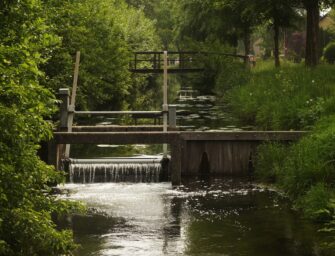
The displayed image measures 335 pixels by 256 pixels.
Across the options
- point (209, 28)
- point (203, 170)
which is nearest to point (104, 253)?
point (203, 170)

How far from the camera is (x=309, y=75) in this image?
24797mm

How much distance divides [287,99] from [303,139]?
5.09m

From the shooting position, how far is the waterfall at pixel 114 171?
16.5 metres

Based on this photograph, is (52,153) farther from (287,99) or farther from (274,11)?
(274,11)

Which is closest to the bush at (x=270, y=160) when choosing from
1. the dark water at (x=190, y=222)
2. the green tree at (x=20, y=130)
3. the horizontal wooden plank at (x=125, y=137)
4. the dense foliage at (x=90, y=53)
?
the dark water at (x=190, y=222)

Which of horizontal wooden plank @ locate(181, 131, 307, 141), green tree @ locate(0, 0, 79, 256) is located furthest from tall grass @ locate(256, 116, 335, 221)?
green tree @ locate(0, 0, 79, 256)

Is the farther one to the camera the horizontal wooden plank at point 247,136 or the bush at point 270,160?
the horizontal wooden plank at point 247,136

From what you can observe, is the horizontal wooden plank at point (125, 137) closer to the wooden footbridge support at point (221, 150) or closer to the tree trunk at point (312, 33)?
the wooden footbridge support at point (221, 150)

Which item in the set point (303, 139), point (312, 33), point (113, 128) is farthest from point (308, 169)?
point (312, 33)

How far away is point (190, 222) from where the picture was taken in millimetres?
12383

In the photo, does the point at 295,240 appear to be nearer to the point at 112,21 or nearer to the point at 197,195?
the point at 197,195

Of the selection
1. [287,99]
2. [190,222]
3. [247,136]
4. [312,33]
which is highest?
[312,33]

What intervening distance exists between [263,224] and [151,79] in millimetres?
42050

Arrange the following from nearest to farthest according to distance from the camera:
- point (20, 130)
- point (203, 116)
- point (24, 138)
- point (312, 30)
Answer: point (20, 130)
point (24, 138)
point (203, 116)
point (312, 30)
